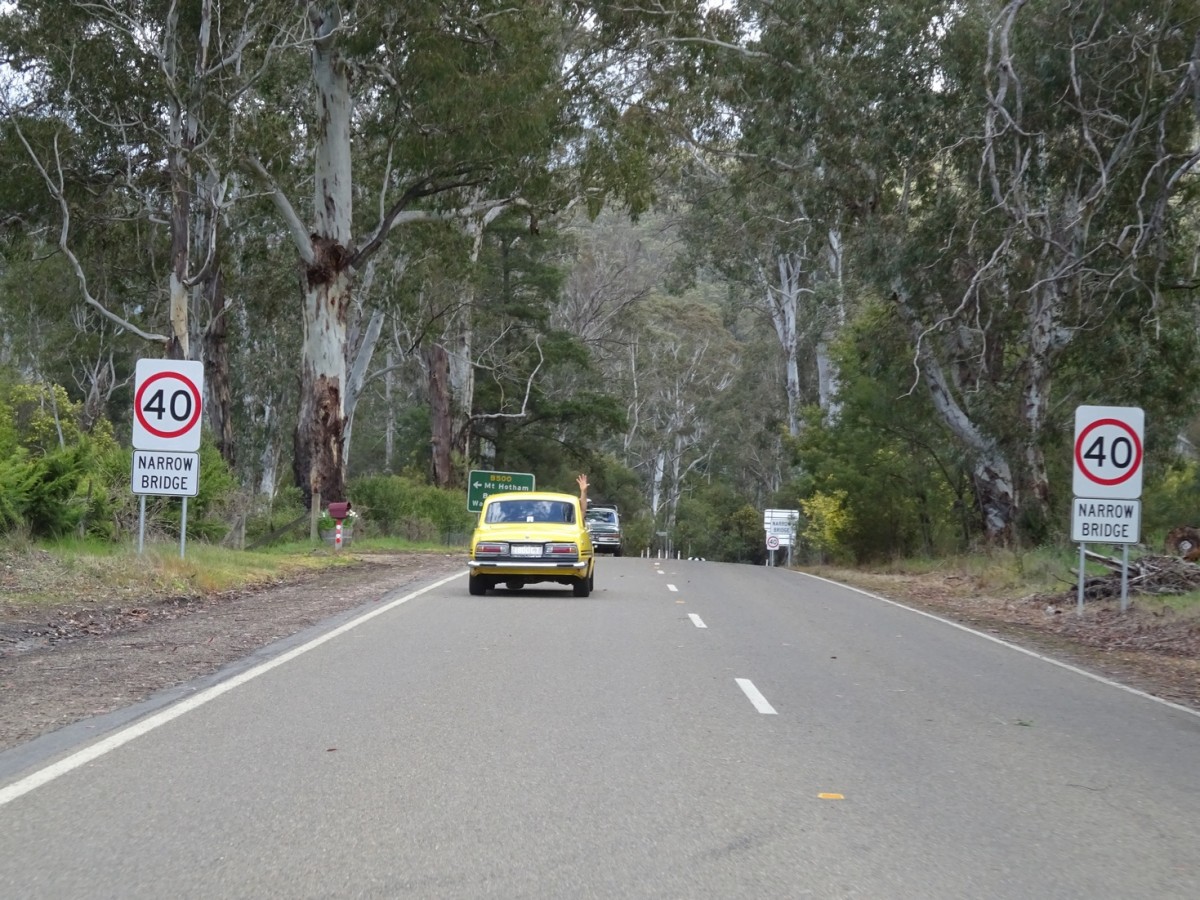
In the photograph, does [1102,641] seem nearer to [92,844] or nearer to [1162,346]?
[1162,346]

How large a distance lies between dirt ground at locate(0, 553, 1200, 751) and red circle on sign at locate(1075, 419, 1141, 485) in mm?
1847

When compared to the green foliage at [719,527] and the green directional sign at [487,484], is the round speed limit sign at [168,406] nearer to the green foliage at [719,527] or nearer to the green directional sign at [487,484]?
the green directional sign at [487,484]

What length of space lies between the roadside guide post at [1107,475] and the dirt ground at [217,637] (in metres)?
1.26

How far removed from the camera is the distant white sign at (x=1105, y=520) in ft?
59.8

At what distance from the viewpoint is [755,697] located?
10680 mm

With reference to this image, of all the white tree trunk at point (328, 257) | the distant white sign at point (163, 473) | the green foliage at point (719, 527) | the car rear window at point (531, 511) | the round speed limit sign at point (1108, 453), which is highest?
the white tree trunk at point (328, 257)

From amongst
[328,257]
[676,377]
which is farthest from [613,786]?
[676,377]

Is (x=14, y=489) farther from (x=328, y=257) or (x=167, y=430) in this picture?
(x=328, y=257)

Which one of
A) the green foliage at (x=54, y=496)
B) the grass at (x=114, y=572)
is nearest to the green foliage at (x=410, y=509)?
the grass at (x=114, y=572)

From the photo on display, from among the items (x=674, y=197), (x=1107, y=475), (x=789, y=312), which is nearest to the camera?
(x=1107, y=475)

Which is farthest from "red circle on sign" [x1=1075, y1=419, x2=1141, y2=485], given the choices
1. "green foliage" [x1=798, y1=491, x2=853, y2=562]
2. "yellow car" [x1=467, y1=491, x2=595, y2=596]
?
"green foliage" [x1=798, y1=491, x2=853, y2=562]

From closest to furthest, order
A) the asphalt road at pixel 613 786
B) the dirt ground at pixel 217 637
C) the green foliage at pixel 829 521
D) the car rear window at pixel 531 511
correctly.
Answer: the asphalt road at pixel 613 786, the dirt ground at pixel 217 637, the car rear window at pixel 531 511, the green foliage at pixel 829 521

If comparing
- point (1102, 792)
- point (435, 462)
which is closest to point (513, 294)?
point (435, 462)

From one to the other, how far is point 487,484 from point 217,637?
31.5 m
